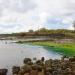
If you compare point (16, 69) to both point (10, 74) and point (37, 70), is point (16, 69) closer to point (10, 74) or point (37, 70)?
point (10, 74)

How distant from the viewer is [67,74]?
38.5 meters

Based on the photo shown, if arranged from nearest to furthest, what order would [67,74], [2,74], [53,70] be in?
1. [67,74]
2. [53,70]
3. [2,74]

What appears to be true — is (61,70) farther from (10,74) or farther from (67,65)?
(10,74)

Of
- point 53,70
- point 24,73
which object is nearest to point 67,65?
point 53,70

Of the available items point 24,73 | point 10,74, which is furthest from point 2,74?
point 24,73

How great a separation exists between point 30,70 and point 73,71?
5.11 metres

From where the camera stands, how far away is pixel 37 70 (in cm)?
4072

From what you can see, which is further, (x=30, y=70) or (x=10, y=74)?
(x=10, y=74)

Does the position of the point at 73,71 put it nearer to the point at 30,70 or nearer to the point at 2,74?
the point at 30,70

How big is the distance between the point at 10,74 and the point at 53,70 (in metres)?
6.71

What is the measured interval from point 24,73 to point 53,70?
3557 mm

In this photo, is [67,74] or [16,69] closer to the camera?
[67,74]


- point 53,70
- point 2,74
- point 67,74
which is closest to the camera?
point 67,74

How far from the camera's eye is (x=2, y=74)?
4375 cm
